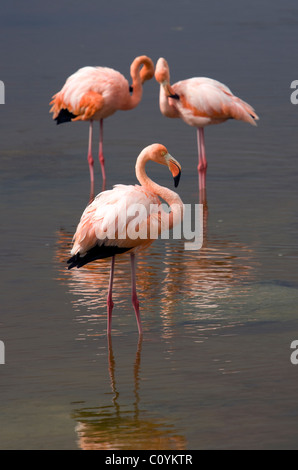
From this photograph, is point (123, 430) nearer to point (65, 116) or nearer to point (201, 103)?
point (201, 103)

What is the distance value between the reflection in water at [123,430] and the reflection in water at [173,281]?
132 centimetres

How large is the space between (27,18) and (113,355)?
24975 mm

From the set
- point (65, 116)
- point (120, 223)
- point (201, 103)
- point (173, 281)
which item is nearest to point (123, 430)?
point (120, 223)

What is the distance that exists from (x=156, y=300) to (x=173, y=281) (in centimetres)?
55

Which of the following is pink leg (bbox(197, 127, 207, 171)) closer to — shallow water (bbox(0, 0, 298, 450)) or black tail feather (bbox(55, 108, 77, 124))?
shallow water (bbox(0, 0, 298, 450))

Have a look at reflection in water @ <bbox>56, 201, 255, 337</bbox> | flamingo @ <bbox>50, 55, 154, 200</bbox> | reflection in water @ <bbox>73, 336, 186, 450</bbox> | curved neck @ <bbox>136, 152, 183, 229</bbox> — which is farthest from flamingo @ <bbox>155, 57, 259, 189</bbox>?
reflection in water @ <bbox>73, 336, 186, 450</bbox>

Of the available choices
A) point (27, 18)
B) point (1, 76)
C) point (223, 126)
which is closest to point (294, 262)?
point (223, 126)

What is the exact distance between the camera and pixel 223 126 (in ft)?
52.9

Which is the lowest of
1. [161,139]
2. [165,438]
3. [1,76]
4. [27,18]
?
[165,438]

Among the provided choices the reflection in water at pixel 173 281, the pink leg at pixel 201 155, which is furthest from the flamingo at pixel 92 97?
the reflection in water at pixel 173 281

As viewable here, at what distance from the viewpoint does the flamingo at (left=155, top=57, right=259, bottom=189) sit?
40.5 feet

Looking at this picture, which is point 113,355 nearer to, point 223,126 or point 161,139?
point 161,139

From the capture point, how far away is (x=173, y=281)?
848 cm

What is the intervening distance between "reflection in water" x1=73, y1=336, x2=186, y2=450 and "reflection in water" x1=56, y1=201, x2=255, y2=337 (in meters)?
1.32
